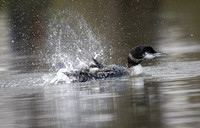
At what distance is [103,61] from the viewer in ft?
53.0

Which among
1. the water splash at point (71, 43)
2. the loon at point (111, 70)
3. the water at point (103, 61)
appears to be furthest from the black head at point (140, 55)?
the water splash at point (71, 43)

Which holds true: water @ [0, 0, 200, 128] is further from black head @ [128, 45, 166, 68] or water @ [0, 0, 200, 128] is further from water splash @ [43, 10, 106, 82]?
black head @ [128, 45, 166, 68]

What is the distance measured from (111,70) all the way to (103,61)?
124 inches

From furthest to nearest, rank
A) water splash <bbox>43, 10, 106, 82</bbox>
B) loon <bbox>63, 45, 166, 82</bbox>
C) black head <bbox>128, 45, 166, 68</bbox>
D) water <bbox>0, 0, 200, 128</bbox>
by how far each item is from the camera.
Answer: water splash <bbox>43, 10, 106, 82</bbox> < black head <bbox>128, 45, 166, 68</bbox> < loon <bbox>63, 45, 166, 82</bbox> < water <bbox>0, 0, 200, 128</bbox>

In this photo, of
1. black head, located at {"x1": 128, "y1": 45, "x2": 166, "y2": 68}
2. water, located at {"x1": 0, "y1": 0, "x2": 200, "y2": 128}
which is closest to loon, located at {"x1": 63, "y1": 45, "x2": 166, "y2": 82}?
black head, located at {"x1": 128, "y1": 45, "x2": 166, "y2": 68}

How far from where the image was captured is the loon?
12.7m

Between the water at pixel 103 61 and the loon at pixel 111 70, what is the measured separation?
0.19m

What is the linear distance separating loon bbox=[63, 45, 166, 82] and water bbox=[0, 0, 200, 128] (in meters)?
0.19

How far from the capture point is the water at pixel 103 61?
8.27m

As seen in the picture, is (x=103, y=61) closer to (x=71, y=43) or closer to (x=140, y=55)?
(x=140, y=55)

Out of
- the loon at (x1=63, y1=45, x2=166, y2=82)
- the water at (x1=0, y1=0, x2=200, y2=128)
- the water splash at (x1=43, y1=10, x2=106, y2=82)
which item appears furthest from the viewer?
the water splash at (x1=43, y1=10, x2=106, y2=82)

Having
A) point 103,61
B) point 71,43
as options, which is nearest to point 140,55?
point 103,61

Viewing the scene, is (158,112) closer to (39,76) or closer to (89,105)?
(89,105)

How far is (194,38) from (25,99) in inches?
353
